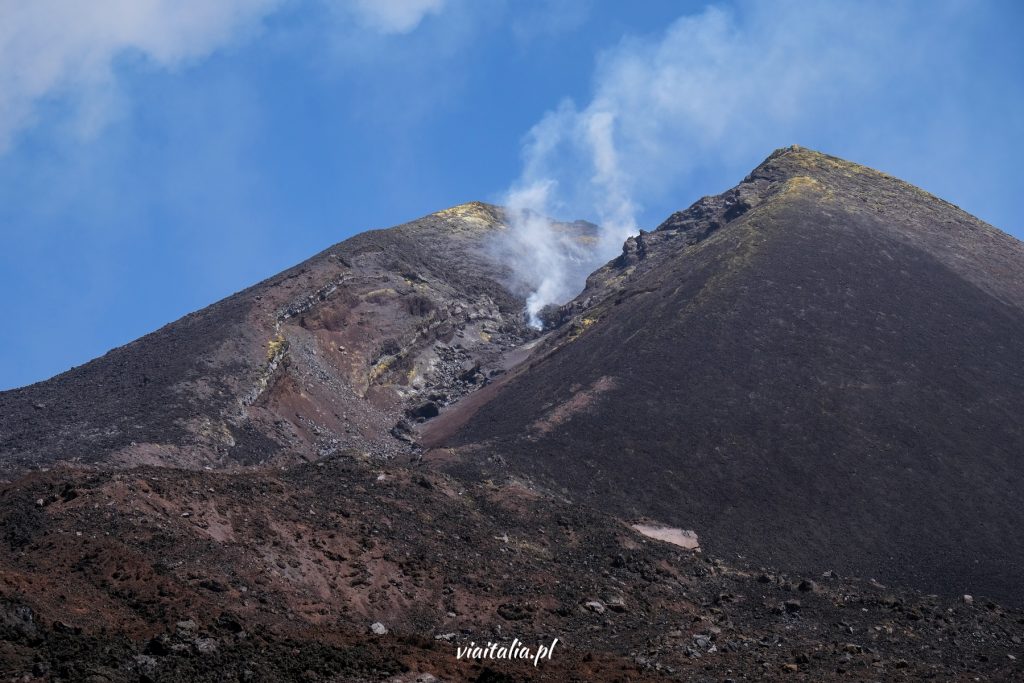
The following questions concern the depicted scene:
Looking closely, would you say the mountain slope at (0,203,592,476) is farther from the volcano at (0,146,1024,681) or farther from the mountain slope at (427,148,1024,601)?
the mountain slope at (427,148,1024,601)

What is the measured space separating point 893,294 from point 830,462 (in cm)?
2245

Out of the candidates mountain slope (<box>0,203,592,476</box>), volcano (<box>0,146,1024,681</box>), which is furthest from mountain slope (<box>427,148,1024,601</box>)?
mountain slope (<box>0,203,592,476</box>)

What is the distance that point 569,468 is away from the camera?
49469mm

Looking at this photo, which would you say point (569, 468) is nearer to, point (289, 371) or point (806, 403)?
point (806, 403)

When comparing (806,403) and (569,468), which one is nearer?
(569,468)

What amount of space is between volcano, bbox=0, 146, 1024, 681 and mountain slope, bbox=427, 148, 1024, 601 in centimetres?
20

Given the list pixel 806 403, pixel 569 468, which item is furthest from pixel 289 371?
pixel 806 403

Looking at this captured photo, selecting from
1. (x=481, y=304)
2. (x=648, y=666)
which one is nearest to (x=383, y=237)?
(x=481, y=304)

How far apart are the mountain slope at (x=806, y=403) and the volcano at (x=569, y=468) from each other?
0.20m

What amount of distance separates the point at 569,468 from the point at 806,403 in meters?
14.1

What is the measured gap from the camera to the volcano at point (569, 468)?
2652 cm

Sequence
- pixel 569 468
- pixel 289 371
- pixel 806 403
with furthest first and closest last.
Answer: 1. pixel 289 371
2. pixel 806 403
3. pixel 569 468

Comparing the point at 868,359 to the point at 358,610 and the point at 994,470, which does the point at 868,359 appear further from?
the point at 358,610

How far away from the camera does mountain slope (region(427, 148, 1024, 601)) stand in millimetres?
45906
